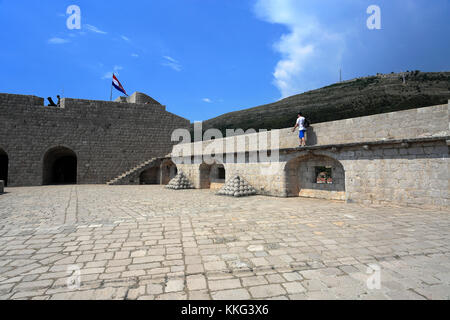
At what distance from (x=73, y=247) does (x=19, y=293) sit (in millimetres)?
1380

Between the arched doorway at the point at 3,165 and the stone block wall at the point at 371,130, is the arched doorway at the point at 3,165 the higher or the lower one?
the lower one

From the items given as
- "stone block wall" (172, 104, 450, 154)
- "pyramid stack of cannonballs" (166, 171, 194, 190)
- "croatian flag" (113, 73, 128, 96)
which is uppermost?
"croatian flag" (113, 73, 128, 96)

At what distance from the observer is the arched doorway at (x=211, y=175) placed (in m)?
13.5

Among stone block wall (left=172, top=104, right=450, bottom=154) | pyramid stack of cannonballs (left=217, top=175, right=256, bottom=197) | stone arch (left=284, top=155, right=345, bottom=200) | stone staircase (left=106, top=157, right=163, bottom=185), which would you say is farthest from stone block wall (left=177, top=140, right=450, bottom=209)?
stone staircase (left=106, top=157, right=163, bottom=185)

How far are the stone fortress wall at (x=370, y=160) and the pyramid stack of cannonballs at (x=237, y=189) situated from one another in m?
A: 0.48

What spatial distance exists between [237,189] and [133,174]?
1046 centimetres

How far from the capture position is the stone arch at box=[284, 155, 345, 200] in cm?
827

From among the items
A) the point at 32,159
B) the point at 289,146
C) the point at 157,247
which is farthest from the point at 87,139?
the point at 157,247

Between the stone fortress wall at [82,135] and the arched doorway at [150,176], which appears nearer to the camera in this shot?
the stone fortress wall at [82,135]

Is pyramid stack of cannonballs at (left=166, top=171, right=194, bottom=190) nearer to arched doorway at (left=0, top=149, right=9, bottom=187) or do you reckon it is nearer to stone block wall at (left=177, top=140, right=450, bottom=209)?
stone block wall at (left=177, top=140, right=450, bottom=209)

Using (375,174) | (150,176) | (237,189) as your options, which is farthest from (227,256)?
(150,176)

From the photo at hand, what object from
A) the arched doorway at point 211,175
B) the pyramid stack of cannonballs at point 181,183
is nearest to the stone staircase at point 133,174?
the pyramid stack of cannonballs at point 181,183

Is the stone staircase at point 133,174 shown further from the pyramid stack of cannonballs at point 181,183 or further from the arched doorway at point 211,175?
the arched doorway at point 211,175

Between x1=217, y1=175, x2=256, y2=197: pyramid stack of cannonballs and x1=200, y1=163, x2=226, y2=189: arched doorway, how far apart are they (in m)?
3.02
